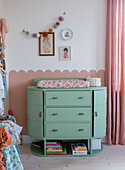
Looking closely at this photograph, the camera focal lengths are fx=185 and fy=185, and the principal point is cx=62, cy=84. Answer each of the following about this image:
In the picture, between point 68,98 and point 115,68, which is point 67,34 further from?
point 68,98

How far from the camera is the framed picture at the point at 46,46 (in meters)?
3.08

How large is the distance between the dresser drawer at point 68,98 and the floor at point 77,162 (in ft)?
2.48

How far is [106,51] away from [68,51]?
2.06 ft

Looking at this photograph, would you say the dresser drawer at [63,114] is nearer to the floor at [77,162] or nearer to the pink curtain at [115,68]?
the floor at [77,162]

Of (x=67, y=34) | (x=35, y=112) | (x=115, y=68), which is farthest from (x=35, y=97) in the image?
(x=115, y=68)

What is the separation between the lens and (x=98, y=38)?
309cm

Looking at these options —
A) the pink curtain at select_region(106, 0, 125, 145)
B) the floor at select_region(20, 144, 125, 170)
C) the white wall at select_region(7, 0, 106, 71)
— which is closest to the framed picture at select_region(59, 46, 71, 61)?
the white wall at select_region(7, 0, 106, 71)

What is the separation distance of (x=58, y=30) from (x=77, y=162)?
2045mm

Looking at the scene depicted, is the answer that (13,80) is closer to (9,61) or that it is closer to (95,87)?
(9,61)

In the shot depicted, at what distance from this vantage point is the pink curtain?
297 centimetres

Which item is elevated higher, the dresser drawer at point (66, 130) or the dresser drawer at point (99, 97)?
the dresser drawer at point (99, 97)

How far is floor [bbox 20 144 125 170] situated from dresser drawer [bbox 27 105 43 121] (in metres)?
0.53

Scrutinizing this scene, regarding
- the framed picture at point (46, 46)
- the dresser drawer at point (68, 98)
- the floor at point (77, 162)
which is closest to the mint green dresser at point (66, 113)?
the dresser drawer at point (68, 98)

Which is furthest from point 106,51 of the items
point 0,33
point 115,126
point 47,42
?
point 0,33
